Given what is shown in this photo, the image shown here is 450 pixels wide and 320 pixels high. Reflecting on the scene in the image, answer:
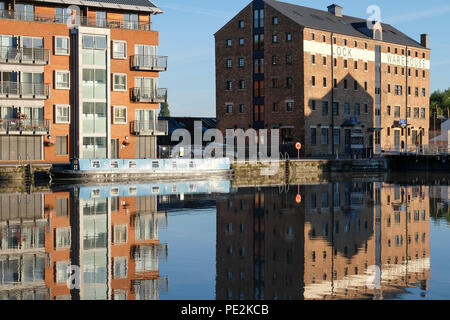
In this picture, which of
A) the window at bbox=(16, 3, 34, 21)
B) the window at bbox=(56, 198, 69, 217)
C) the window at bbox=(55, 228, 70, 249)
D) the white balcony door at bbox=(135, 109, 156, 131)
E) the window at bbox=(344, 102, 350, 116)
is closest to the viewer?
the window at bbox=(55, 228, 70, 249)

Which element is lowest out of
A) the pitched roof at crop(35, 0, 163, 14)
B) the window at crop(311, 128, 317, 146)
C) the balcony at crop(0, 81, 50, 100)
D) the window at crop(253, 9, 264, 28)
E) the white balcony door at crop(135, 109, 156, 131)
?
the window at crop(311, 128, 317, 146)

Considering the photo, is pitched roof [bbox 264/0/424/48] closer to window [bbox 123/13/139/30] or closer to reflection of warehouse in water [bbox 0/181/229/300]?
window [bbox 123/13/139/30]

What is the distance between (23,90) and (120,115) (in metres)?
7.97

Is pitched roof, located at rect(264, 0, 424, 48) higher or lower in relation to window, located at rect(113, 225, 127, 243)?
higher

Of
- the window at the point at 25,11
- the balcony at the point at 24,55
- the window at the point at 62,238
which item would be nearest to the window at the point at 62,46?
the balcony at the point at 24,55

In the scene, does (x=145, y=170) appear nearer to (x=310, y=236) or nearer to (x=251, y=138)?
A: (x=251, y=138)

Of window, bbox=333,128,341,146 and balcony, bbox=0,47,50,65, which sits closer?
balcony, bbox=0,47,50,65

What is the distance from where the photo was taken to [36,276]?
14.6 m

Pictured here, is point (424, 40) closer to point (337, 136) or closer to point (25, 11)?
point (337, 136)

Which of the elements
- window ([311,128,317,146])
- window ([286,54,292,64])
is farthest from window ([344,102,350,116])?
window ([286,54,292,64])

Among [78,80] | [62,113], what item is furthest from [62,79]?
[62,113]

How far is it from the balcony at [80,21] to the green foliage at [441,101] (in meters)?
82.0

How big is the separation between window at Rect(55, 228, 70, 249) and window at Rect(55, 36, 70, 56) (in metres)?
32.6

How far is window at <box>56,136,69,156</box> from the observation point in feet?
172
